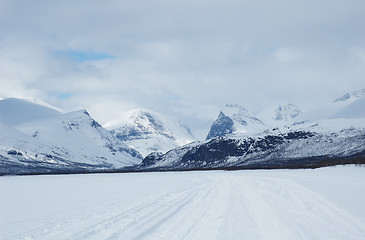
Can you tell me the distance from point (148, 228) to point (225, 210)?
222 inches

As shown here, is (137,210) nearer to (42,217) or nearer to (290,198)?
(42,217)

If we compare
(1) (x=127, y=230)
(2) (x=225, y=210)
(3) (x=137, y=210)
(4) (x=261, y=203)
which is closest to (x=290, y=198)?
(4) (x=261, y=203)

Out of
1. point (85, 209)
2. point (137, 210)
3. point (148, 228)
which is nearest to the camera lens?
point (148, 228)

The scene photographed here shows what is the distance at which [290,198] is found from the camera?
2392 cm

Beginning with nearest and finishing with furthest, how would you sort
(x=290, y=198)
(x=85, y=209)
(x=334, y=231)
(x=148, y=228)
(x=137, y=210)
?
(x=334, y=231) < (x=148, y=228) < (x=137, y=210) < (x=85, y=209) < (x=290, y=198)

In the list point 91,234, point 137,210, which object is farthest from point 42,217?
point 91,234

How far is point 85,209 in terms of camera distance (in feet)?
68.3

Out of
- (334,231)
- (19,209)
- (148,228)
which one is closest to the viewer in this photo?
(334,231)

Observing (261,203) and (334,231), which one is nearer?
(334,231)

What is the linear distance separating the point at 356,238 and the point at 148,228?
23.8 feet

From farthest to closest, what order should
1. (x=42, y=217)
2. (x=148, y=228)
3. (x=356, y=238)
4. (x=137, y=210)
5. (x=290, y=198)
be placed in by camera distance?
1. (x=290, y=198)
2. (x=137, y=210)
3. (x=42, y=217)
4. (x=148, y=228)
5. (x=356, y=238)

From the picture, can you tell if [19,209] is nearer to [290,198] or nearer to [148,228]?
[148,228]

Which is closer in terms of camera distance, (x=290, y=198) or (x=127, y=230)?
(x=127, y=230)

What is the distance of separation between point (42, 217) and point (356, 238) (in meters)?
13.9
